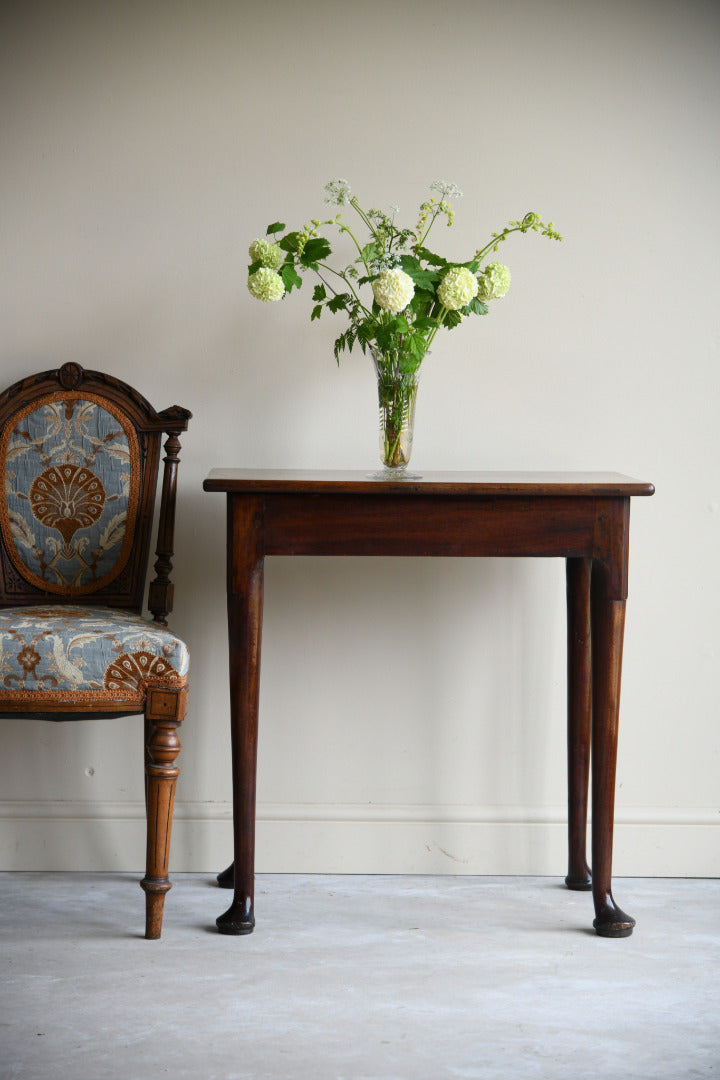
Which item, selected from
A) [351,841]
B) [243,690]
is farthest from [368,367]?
[351,841]

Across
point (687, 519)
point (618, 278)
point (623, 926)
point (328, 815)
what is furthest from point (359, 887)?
point (618, 278)

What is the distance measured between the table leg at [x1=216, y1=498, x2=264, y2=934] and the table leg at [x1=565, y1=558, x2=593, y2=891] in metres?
0.72

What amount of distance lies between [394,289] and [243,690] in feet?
2.73

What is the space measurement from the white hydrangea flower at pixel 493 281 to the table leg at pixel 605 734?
0.62 metres

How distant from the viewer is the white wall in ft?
7.88

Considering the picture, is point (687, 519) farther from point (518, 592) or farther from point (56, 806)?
point (56, 806)

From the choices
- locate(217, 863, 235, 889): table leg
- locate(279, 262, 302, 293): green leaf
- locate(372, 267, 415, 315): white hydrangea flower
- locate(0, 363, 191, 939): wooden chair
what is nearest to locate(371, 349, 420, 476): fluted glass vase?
locate(372, 267, 415, 315): white hydrangea flower

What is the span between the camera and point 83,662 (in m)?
1.88

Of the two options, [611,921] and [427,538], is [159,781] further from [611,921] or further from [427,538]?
[611,921]

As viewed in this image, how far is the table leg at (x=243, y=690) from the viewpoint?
1951mm

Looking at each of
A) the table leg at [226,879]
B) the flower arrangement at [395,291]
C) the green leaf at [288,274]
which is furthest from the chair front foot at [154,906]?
the green leaf at [288,274]

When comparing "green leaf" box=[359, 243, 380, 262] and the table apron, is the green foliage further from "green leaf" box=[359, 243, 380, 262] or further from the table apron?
the table apron

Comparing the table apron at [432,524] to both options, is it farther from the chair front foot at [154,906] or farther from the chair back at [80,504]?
the chair front foot at [154,906]

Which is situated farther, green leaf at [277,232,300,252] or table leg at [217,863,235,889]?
table leg at [217,863,235,889]
